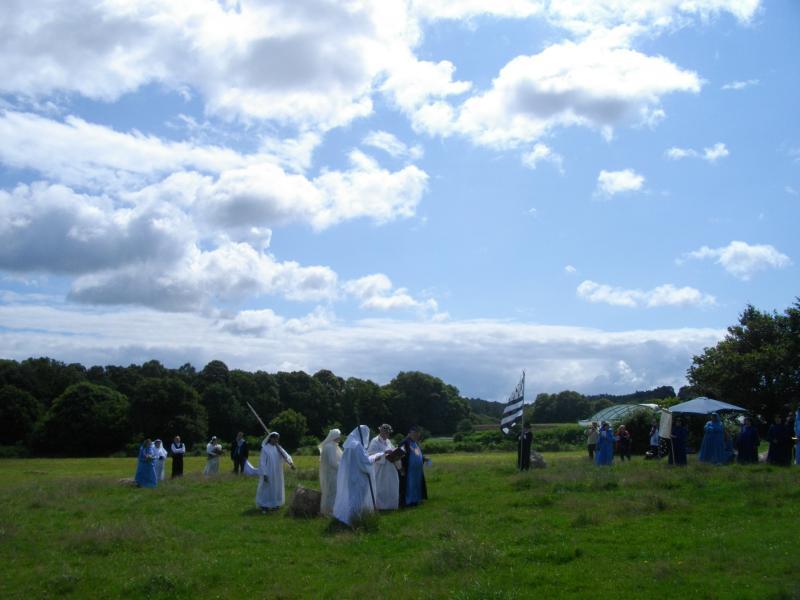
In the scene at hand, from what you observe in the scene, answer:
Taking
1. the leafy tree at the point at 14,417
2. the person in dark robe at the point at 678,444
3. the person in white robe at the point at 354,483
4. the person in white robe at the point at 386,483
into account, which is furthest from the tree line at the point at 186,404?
the person in white robe at the point at 354,483

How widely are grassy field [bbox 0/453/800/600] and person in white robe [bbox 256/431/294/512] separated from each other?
0.44 meters

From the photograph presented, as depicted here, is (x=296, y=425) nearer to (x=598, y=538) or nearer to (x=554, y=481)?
(x=554, y=481)

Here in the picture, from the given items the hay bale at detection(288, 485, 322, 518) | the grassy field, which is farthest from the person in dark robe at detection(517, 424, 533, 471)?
the hay bale at detection(288, 485, 322, 518)

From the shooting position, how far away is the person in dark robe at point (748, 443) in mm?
27125

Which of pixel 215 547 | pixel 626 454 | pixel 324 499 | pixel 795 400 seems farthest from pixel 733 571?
pixel 795 400

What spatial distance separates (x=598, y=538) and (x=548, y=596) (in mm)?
3511

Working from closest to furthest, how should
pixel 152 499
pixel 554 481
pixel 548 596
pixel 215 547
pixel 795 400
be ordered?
pixel 548 596 < pixel 215 547 < pixel 554 481 < pixel 152 499 < pixel 795 400

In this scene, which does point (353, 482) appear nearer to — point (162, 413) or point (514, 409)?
point (514, 409)

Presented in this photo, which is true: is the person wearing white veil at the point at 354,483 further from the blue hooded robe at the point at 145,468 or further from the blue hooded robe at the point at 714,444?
the blue hooded robe at the point at 714,444

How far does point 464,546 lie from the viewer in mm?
12570

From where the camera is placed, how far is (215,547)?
15062 mm

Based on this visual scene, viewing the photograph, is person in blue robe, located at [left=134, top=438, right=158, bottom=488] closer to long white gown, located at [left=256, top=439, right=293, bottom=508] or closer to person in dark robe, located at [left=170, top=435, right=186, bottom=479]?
person in dark robe, located at [left=170, top=435, right=186, bottom=479]

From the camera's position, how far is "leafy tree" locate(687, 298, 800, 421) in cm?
4856

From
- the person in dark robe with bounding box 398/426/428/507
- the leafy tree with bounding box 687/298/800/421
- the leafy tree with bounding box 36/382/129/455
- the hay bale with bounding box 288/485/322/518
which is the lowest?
the leafy tree with bounding box 36/382/129/455
